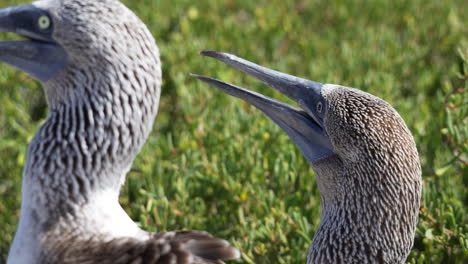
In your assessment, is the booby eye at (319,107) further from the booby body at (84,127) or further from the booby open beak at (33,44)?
the booby open beak at (33,44)

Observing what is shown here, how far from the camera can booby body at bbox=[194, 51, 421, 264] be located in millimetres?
2447

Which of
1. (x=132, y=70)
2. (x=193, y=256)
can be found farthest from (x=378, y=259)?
(x=132, y=70)

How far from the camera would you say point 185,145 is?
14.0ft

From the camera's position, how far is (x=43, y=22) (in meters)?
3.02

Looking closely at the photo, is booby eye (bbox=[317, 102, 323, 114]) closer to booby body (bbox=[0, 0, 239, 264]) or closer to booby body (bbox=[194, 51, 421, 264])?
booby body (bbox=[194, 51, 421, 264])

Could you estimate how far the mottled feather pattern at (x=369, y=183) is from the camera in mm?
2445

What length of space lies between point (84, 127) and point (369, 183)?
4.60 ft

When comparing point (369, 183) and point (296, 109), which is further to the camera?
point (296, 109)

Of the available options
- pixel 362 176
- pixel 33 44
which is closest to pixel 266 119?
pixel 33 44

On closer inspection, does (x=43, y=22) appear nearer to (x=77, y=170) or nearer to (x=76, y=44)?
(x=76, y=44)

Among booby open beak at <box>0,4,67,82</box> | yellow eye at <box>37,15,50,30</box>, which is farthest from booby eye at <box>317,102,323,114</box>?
yellow eye at <box>37,15,50,30</box>

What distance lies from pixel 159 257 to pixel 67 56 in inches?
42.1

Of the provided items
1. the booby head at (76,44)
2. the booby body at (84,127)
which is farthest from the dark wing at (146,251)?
the booby head at (76,44)

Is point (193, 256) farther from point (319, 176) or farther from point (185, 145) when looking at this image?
point (185, 145)
